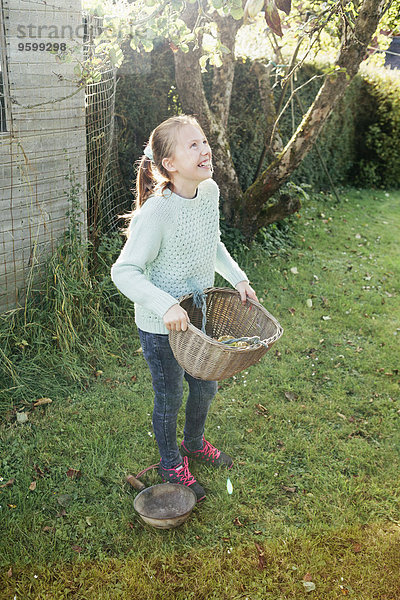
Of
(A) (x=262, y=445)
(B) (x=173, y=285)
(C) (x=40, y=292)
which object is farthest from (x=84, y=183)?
(A) (x=262, y=445)

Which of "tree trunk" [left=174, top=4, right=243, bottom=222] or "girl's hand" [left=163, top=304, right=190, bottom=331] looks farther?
"tree trunk" [left=174, top=4, right=243, bottom=222]

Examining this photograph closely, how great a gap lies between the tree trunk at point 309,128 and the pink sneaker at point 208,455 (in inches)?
135

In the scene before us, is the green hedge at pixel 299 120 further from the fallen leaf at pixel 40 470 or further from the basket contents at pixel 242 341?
the basket contents at pixel 242 341

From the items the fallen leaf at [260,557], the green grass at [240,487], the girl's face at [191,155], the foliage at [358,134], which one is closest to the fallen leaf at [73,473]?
the green grass at [240,487]

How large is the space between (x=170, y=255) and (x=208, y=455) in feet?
4.34

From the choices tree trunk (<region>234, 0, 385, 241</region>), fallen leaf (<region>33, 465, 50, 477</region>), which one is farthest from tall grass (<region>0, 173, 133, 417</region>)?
tree trunk (<region>234, 0, 385, 241</region>)

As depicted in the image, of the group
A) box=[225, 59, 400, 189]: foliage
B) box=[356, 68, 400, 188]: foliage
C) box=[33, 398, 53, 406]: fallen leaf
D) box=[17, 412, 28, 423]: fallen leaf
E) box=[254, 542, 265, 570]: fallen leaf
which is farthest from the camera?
box=[356, 68, 400, 188]: foliage

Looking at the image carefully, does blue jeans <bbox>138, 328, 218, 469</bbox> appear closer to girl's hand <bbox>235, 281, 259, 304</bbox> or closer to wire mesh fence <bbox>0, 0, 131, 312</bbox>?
girl's hand <bbox>235, 281, 259, 304</bbox>

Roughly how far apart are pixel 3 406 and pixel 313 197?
705 cm

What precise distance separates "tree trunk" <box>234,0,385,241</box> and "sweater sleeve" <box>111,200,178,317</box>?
3339 mm

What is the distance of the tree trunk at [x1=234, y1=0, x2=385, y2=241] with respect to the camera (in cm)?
483

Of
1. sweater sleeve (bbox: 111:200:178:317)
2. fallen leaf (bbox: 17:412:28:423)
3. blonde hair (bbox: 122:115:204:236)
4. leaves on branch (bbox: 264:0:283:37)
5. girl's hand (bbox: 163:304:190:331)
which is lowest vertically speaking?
fallen leaf (bbox: 17:412:28:423)

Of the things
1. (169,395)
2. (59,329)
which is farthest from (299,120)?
(169,395)

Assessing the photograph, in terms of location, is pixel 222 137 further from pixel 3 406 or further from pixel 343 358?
pixel 3 406
